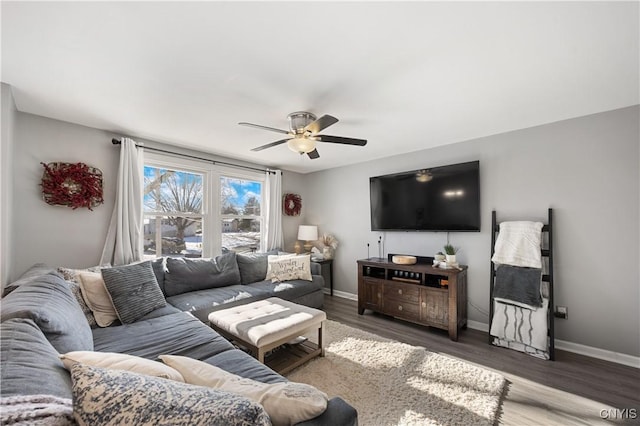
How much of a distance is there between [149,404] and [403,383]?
6.59 feet

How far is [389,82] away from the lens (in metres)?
1.93

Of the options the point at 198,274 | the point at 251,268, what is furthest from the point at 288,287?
the point at 198,274

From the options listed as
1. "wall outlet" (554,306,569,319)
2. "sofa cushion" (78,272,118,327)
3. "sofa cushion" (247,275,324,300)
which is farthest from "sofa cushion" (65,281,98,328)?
"wall outlet" (554,306,569,319)

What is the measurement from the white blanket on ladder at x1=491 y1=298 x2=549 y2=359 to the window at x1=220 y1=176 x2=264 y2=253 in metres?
3.59

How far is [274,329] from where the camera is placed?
2.02 m

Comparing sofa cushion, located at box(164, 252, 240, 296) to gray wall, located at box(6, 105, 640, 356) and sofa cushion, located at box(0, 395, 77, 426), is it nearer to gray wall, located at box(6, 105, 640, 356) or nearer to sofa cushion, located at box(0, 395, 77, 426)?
gray wall, located at box(6, 105, 640, 356)

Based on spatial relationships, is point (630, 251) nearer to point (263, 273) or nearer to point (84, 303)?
point (263, 273)

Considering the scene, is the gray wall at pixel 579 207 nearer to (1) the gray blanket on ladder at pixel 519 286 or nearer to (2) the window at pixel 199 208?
(1) the gray blanket on ladder at pixel 519 286

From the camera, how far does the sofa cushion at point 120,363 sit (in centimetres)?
91

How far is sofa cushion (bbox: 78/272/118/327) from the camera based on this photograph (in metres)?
2.05

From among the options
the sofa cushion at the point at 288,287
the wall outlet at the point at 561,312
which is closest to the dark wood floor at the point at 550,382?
Answer: the wall outlet at the point at 561,312

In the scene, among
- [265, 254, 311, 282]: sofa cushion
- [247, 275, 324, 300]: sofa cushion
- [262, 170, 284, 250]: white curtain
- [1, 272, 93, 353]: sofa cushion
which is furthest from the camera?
[262, 170, 284, 250]: white curtain

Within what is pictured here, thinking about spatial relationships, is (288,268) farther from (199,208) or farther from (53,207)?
(53,207)

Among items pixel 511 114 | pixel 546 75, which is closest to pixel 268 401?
pixel 546 75
